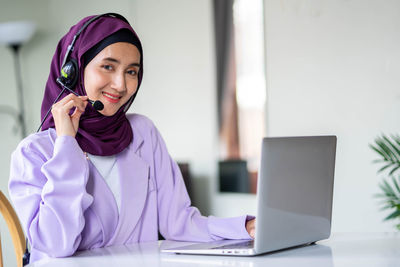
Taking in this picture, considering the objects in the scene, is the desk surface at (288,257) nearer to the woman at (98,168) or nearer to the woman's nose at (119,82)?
the woman at (98,168)

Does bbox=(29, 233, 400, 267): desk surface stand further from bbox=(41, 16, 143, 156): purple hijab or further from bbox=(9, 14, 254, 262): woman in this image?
bbox=(41, 16, 143, 156): purple hijab

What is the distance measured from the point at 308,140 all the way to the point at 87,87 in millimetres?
719

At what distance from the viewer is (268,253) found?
4.11 feet

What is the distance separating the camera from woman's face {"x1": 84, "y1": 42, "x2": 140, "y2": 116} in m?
1.61

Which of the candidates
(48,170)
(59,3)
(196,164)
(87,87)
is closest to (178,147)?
(196,164)

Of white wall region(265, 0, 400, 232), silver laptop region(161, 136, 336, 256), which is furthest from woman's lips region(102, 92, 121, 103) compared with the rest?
white wall region(265, 0, 400, 232)

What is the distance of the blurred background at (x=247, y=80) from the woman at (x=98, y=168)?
146 cm

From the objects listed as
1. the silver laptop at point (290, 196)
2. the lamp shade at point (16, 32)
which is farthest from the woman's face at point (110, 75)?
the lamp shade at point (16, 32)

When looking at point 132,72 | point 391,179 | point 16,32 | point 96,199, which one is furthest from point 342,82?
point 16,32

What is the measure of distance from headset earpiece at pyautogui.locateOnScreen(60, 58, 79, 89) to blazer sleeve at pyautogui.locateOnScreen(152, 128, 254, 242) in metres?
0.33

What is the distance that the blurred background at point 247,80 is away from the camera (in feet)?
9.34

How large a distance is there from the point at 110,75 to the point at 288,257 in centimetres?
76

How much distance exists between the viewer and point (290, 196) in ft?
3.93

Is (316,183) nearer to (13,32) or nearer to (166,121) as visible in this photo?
(166,121)
